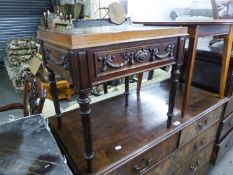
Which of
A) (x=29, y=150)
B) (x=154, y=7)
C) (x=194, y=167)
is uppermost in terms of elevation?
(x=154, y=7)

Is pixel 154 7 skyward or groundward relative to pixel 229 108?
skyward

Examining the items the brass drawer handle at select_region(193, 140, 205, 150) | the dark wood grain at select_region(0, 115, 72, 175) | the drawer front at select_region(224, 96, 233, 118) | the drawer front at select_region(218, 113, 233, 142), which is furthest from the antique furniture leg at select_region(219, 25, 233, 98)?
the dark wood grain at select_region(0, 115, 72, 175)

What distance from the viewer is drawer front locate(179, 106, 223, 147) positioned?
1.15 m

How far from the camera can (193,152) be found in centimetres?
132

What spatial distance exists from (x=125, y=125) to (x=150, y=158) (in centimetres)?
23

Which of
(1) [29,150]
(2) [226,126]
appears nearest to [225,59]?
(2) [226,126]

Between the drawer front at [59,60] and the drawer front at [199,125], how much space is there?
0.77 meters

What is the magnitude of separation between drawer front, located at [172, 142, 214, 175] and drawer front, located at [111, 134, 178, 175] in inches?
10.5

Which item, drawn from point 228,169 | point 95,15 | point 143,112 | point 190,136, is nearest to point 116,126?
point 143,112

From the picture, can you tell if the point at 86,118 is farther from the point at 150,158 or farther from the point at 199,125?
the point at 199,125

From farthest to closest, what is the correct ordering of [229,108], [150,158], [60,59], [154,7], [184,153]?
1. [154,7]
2. [229,108]
3. [184,153]
4. [150,158]
5. [60,59]

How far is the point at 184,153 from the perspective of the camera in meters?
1.23

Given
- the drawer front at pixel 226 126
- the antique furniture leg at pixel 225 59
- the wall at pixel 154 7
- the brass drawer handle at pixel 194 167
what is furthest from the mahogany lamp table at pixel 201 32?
the wall at pixel 154 7

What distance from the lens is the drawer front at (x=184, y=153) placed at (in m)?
1.09
